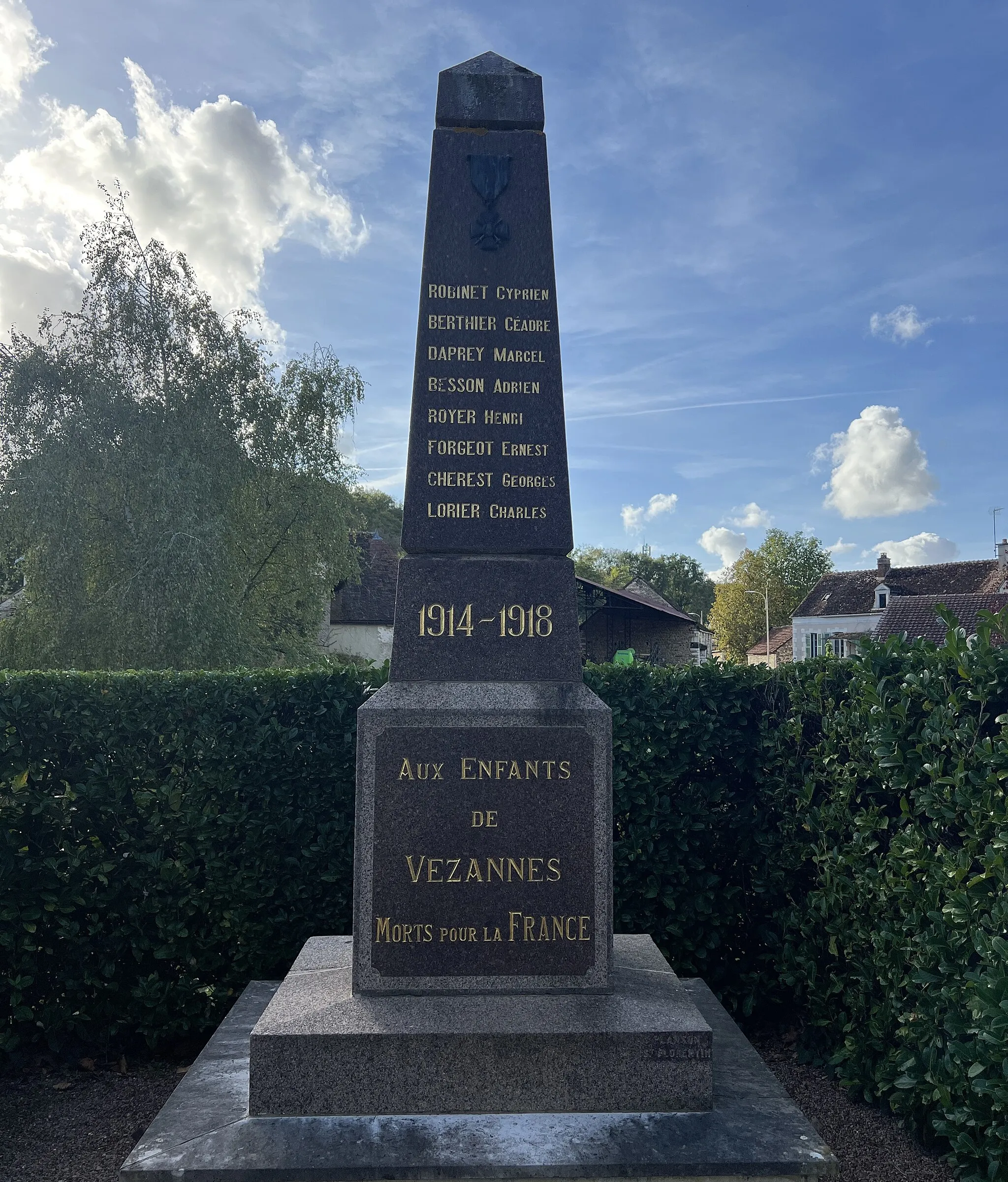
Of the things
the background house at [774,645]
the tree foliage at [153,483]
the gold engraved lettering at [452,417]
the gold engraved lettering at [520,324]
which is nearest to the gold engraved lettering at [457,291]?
the gold engraved lettering at [520,324]

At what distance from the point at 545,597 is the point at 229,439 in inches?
697

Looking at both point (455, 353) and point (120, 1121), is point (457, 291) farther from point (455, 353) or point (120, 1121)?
point (120, 1121)

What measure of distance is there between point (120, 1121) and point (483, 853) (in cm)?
273

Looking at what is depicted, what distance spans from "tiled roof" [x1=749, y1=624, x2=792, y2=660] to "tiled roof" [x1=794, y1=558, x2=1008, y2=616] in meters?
6.26

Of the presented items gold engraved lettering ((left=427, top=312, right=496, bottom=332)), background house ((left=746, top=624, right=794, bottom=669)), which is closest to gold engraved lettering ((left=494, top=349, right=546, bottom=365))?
gold engraved lettering ((left=427, top=312, right=496, bottom=332))

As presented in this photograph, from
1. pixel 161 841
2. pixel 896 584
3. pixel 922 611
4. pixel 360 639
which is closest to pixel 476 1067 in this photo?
pixel 161 841

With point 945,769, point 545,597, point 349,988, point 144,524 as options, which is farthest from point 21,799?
point 144,524

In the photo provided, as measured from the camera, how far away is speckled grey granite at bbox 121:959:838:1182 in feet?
10.8

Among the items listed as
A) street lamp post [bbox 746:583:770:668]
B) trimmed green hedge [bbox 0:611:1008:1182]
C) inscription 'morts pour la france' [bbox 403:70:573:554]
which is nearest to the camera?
inscription 'morts pour la france' [bbox 403:70:573:554]

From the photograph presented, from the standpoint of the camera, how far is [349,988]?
13.7 feet

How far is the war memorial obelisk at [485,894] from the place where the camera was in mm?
3506

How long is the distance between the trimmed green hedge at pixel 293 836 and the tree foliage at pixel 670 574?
3261 inches

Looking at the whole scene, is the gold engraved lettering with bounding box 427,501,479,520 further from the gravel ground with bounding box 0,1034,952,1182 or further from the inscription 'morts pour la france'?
the gravel ground with bounding box 0,1034,952,1182

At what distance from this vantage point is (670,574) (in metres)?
91.2
